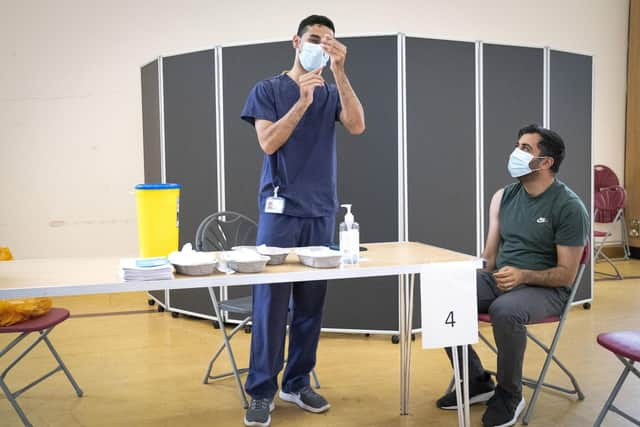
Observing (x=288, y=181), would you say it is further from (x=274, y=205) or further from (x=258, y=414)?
(x=258, y=414)

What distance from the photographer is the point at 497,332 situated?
8.14ft

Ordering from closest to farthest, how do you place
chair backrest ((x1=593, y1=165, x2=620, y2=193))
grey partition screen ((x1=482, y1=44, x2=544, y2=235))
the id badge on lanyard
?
the id badge on lanyard, grey partition screen ((x1=482, y1=44, x2=544, y2=235)), chair backrest ((x1=593, y1=165, x2=620, y2=193))

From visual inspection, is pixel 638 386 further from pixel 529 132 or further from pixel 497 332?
pixel 529 132

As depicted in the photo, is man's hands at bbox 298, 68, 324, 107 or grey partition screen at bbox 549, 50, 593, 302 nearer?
man's hands at bbox 298, 68, 324, 107

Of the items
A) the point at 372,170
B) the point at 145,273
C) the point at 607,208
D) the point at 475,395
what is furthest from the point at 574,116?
the point at 145,273

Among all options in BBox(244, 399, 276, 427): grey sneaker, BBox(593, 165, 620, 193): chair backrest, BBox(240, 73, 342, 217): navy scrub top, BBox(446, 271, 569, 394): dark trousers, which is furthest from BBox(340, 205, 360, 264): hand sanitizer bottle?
BBox(593, 165, 620, 193): chair backrest

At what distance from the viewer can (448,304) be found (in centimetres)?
219

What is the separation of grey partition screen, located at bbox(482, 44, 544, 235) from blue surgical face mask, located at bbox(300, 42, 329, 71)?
210 centimetres

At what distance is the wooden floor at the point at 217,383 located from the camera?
2703 mm

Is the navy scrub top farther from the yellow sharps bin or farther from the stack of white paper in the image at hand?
the stack of white paper

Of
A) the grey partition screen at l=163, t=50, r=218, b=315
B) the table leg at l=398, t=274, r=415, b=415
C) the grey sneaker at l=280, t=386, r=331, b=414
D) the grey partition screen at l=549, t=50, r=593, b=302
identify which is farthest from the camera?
the grey partition screen at l=549, t=50, r=593, b=302

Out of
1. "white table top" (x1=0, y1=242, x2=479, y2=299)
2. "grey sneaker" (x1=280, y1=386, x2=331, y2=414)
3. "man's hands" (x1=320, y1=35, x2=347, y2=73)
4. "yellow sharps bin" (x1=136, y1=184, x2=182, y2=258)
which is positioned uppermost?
"man's hands" (x1=320, y1=35, x2=347, y2=73)

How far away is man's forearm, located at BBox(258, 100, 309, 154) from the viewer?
231 centimetres

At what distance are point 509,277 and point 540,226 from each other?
267 millimetres
